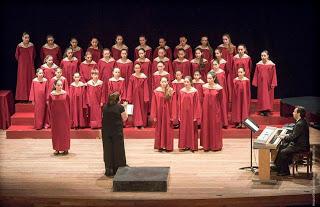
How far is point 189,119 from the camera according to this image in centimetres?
1143

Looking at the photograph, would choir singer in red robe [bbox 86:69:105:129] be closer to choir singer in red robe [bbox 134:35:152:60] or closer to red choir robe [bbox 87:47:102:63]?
red choir robe [bbox 87:47:102:63]

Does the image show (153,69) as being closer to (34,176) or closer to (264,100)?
(264,100)

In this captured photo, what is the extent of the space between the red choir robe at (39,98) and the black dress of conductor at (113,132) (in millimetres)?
2798

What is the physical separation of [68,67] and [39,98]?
90 centimetres

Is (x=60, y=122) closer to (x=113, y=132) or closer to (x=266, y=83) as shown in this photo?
(x=113, y=132)

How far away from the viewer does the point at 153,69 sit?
42.5 feet

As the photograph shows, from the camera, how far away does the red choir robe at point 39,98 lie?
1228cm

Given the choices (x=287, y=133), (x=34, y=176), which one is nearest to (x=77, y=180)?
(x=34, y=176)

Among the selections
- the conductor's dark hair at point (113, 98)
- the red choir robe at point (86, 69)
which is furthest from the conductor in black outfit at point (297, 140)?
the red choir robe at point (86, 69)

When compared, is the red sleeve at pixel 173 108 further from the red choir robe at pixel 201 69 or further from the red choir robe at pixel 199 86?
the red choir robe at pixel 201 69

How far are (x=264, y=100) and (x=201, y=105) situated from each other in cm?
163

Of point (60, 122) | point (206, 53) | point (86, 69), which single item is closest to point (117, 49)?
point (86, 69)

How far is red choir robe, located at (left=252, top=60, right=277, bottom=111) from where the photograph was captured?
12680mm

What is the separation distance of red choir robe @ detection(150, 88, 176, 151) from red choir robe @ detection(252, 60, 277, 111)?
6.60 feet
